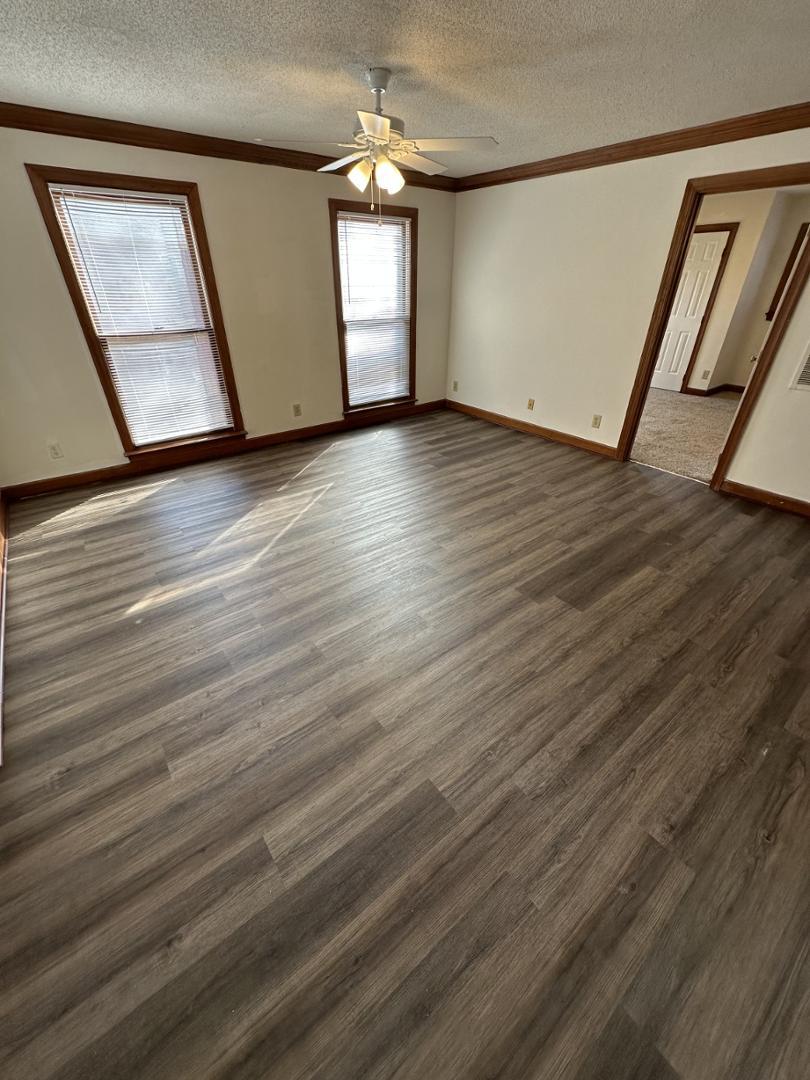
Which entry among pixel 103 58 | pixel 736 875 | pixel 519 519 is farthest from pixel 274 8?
pixel 736 875

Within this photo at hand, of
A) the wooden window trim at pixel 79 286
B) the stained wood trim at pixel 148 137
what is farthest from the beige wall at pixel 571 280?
the wooden window trim at pixel 79 286

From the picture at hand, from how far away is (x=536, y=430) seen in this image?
4770 millimetres

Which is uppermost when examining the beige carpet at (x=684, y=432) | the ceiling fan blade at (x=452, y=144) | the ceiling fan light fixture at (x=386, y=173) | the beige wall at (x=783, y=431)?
the ceiling fan blade at (x=452, y=144)

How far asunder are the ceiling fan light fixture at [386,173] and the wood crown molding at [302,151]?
1839 millimetres

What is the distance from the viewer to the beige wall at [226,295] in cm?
295

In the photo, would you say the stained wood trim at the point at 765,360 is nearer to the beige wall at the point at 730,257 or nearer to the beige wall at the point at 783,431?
the beige wall at the point at 783,431

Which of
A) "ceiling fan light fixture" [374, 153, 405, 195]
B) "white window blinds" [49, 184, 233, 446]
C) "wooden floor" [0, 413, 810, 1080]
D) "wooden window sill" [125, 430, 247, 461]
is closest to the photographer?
"wooden floor" [0, 413, 810, 1080]

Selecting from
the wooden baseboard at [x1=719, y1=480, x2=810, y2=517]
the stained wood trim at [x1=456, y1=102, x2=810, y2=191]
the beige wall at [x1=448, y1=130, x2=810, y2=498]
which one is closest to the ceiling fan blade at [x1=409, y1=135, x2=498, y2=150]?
the stained wood trim at [x1=456, y1=102, x2=810, y2=191]

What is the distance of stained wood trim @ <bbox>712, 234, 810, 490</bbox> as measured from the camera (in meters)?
2.88

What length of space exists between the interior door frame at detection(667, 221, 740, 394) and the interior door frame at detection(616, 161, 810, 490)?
2.75m

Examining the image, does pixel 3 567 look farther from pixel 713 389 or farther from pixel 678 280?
pixel 713 389

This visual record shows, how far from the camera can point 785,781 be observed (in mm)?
1557

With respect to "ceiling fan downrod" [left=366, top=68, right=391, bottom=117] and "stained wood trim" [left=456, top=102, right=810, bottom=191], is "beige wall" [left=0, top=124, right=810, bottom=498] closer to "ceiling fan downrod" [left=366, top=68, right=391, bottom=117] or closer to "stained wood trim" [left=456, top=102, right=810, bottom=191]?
"stained wood trim" [left=456, top=102, right=810, bottom=191]

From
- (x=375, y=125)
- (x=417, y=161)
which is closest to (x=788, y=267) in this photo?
(x=417, y=161)
